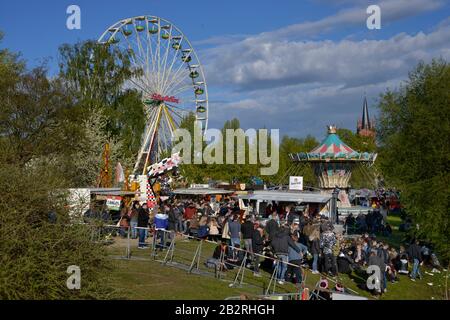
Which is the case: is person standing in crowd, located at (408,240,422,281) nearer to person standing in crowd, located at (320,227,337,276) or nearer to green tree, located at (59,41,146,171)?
person standing in crowd, located at (320,227,337,276)

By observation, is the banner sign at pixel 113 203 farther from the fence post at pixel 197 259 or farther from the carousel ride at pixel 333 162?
the carousel ride at pixel 333 162

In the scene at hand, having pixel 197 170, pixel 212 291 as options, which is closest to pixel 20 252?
pixel 212 291

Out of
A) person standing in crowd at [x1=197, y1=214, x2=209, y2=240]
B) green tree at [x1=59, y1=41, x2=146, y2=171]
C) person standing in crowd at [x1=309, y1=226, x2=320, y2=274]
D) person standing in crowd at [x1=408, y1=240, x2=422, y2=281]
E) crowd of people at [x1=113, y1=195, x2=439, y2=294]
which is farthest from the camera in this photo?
green tree at [x1=59, y1=41, x2=146, y2=171]

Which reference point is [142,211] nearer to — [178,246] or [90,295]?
[178,246]

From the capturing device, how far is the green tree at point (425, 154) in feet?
76.9

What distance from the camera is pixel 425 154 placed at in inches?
1035

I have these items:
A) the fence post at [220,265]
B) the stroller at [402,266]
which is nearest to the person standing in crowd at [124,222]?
the fence post at [220,265]

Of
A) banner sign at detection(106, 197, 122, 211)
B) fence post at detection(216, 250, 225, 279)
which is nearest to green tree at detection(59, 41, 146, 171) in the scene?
banner sign at detection(106, 197, 122, 211)

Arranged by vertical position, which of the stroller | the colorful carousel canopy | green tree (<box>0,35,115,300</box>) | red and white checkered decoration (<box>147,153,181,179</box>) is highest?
the colorful carousel canopy

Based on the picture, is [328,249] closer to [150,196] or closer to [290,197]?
[290,197]

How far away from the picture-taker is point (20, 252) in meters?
9.44

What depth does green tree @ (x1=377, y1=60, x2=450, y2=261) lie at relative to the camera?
76.9 ft

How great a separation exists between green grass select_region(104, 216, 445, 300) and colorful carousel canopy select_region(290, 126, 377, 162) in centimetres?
2186

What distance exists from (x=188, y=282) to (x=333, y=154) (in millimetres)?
29352
